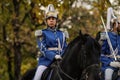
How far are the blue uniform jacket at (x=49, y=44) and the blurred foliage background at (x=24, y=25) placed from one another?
789 centimetres

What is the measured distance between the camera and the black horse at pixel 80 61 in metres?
9.53

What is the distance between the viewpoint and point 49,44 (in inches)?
464

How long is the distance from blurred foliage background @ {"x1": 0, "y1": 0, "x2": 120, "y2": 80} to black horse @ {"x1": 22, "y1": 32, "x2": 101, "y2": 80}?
30.9 ft

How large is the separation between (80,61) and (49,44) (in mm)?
2032

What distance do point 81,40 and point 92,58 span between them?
2.02ft

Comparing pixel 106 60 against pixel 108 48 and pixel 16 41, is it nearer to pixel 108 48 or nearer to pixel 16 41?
pixel 108 48

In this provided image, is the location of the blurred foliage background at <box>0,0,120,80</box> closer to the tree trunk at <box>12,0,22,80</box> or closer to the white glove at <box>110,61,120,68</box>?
the tree trunk at <box>12,0,22,80</box>

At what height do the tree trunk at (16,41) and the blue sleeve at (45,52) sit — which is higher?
the blue sleeve at (45,52)

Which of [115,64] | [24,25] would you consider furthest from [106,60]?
[24,25]

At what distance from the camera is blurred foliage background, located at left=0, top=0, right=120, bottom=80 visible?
26344 millimetres

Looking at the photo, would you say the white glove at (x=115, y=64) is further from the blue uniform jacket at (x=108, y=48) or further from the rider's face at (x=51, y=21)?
the rider's face at (x=51, y=21)

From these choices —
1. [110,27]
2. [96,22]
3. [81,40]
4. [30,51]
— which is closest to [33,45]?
[30,51]

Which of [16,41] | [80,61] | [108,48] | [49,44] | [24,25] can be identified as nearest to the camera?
[80,61]

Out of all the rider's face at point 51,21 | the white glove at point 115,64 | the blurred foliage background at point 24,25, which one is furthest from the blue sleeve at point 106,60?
the blurred foliage background at point 24,25
